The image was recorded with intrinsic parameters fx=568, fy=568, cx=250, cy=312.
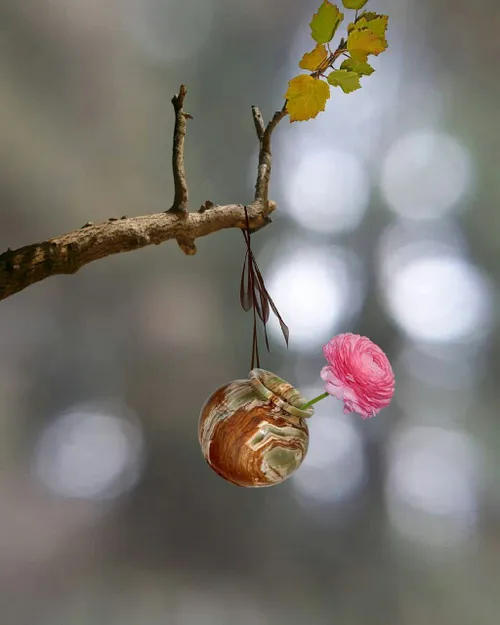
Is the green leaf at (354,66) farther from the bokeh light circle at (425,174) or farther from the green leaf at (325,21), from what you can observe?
the bokeh light circle at (425,174)

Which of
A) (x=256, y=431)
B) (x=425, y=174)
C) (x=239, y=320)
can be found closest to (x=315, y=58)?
(x=256, y=431)

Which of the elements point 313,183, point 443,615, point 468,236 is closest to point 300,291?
point 313,183

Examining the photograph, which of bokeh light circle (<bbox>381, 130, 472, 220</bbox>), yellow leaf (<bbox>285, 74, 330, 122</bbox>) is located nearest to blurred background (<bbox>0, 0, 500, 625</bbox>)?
bokeh light circle (<bbox>381, 130, 472, 220</bbox>)

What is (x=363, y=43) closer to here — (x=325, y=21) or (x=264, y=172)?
(x=325, y=21)

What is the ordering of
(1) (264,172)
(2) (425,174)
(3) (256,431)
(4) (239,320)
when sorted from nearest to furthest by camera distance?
(3) (256,431), (1) (264,172), (4) (239,320), (2) (425,174)

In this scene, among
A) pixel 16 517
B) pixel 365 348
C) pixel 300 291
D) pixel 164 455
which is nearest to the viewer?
pixel 365 348

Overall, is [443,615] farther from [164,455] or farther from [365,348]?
[365,348]
